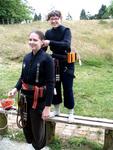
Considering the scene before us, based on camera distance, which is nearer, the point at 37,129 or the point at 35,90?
the point at 35,90

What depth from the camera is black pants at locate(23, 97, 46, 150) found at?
4480mm

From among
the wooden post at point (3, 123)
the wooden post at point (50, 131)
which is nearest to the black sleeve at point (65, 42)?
the wooden post at point (50, 131)

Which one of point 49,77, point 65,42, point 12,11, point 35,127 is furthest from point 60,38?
point 12,11

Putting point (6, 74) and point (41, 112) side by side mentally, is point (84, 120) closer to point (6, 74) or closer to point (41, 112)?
point (41, 112)

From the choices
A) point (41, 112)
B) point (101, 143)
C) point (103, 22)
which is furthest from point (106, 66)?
point (103, 22)

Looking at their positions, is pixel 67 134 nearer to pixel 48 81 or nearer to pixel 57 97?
pixel 57 97

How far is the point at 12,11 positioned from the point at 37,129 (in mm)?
45679

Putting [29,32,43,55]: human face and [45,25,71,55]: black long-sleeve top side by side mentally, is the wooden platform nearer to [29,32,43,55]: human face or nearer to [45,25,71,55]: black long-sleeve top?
[45,25,71,55]: black long-sleeve top

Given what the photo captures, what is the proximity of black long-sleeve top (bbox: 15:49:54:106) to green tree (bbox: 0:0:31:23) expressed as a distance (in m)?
43.0

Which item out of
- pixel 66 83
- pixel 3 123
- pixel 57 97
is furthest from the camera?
pixel 3 123

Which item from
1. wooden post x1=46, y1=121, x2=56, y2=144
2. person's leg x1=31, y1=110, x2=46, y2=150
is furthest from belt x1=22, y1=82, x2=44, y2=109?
wooden post x1=46, y1=121, x2=56, y2=144

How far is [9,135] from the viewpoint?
5.73m

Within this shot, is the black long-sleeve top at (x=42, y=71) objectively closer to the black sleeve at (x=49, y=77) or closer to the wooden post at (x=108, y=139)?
the black sleeve at (x=49, y=77)

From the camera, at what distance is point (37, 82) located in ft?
14.2
